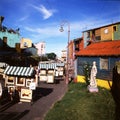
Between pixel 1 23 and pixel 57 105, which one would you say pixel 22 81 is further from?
pixel 1 23

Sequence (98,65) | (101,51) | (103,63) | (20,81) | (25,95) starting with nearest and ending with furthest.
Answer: (25,95), (20,81), (103,63), (98,65), (101,51)

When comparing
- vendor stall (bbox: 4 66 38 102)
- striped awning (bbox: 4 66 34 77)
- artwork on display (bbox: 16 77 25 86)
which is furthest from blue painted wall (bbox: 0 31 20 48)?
artwork on display (bbox: 16 77 25 86)

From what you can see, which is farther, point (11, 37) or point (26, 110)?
point (11, 37)

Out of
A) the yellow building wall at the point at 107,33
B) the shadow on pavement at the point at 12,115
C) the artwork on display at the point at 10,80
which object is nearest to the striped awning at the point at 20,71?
the artwork on display at the point at 10,80

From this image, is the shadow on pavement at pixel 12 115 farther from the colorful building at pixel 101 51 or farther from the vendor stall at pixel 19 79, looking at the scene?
the colorful building at pixel 101 51

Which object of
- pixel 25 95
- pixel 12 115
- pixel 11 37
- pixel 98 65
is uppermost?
pixel 11 37

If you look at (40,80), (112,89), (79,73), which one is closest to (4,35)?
(40,80)

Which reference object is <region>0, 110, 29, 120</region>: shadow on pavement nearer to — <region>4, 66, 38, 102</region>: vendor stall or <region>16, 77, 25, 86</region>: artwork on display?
Result: <region>4, 66, 38, 102</region>: vendor stall

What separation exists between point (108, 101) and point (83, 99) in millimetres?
2126

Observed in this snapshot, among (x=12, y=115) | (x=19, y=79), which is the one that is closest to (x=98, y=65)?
(x=19, y=79)

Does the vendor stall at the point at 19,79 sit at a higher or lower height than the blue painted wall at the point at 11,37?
lower

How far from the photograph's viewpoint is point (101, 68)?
22.1m

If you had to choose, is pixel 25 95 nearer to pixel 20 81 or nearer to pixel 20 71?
pixel 20 81

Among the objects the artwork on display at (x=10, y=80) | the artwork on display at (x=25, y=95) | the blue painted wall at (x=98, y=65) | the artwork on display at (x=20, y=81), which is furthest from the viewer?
the blue painted wall at (x=98, y=65)
